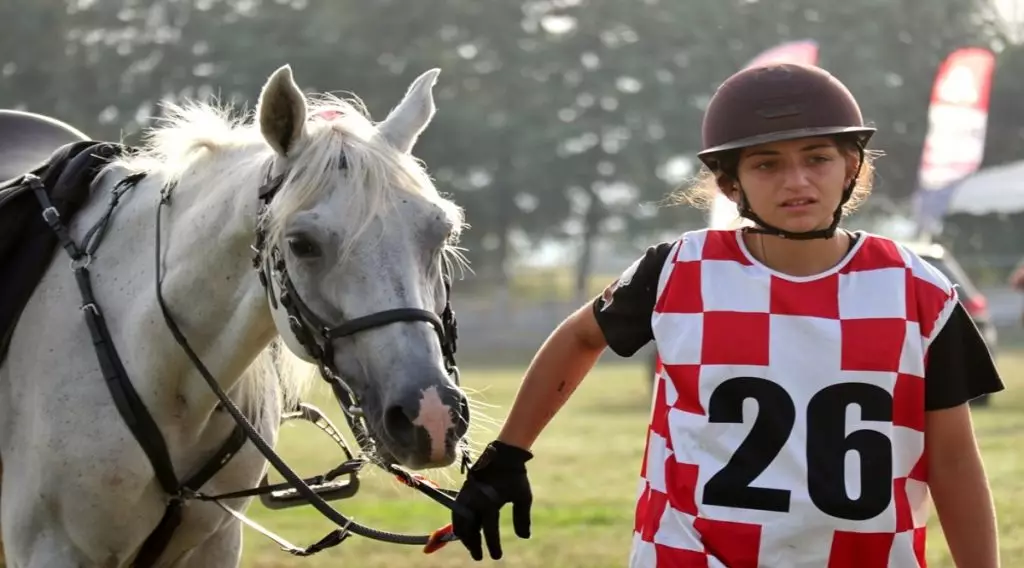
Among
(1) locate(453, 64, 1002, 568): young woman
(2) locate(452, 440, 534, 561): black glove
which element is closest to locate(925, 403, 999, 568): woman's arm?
(1) locate(453, 64, 1002, 568): young woman

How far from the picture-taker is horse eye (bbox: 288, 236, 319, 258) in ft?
8.68

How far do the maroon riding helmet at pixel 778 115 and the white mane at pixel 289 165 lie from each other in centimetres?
65

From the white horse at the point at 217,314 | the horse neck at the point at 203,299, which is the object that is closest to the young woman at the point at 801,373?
the white horse at the point at 217,314

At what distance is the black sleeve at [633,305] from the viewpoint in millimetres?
2363

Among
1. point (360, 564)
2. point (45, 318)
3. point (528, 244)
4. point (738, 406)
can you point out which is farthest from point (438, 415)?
point (528, 244)

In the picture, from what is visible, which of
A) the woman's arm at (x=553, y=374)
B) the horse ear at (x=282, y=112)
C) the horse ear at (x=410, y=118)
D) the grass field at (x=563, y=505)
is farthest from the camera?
the grass field at (x=563, y=505)

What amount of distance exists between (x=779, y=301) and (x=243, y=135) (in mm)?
1526

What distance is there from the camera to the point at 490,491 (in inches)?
96.4

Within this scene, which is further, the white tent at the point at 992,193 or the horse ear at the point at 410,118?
the white tent at the point at 992,193

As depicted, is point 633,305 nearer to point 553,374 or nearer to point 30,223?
point 553,374

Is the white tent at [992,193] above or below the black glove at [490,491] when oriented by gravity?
above

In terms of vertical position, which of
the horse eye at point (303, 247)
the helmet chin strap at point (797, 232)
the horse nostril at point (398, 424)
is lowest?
the horse nostril at point (398, 424)

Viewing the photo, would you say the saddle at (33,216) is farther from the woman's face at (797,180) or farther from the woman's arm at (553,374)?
the woman's face at (797,180)

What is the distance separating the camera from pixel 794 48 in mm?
15375
